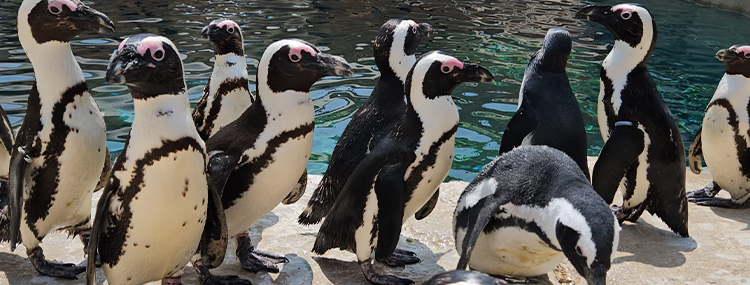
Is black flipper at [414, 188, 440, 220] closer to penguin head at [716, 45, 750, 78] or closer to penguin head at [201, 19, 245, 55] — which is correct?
penguin head at [201, 19, 245, 55]

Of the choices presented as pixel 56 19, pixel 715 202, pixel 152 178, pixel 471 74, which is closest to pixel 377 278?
pixel 471 74

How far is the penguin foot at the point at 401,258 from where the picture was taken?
3.50m

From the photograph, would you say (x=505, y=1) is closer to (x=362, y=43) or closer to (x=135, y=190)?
(x=362, y=43)

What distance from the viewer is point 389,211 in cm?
317

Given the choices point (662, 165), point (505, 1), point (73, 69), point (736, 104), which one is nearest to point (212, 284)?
point (73, 69)

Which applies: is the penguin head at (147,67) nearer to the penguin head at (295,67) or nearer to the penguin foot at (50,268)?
the penguin head at (295,67)

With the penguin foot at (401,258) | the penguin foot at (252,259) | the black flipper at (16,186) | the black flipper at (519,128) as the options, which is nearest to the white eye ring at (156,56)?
the black flipper at (16,186)

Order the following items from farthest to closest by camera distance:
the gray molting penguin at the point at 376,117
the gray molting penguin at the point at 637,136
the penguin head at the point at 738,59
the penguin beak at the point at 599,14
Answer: the penguin head at the point at 738,59 → the penguin beak at the point at 599,14 → the gray molting penguin at the point at 637,136 → the gray molting penguin at the point at 376,117

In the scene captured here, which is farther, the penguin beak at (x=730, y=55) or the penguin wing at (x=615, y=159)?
the penguin beak at (x=730, y=55)

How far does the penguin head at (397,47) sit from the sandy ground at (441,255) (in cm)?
80

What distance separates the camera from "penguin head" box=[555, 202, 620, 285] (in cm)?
256

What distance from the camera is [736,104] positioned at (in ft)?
14.7

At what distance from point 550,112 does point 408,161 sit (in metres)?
0.93

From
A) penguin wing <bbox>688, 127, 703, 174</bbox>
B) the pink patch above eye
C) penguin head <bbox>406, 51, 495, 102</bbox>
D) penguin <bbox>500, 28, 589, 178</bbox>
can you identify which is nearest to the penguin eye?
penguin <bbox>500, 28, 589, 178</bbox>
